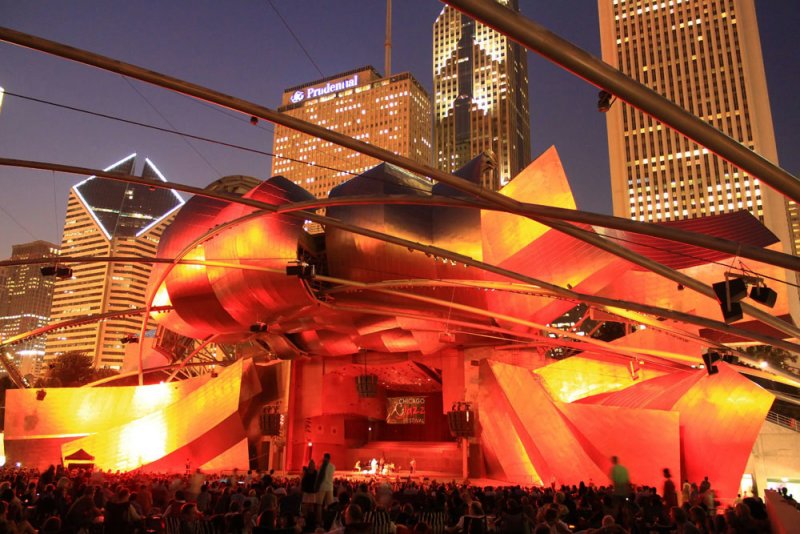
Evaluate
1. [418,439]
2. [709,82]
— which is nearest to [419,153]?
[709,82]

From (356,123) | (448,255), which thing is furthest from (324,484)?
(356,123)

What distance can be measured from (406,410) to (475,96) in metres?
102

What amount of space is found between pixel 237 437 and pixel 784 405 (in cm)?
2813

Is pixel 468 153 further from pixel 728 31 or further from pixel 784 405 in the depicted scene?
pixel 784 405

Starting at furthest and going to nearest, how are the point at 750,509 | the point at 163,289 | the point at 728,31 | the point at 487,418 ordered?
the point at 728,31 → the point at 163,289 → the point at 487,418 → the point at 750,509

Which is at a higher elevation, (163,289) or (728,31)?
(728,31)

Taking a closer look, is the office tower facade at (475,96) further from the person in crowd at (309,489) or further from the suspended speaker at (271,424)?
the person in crowd at (309,489)

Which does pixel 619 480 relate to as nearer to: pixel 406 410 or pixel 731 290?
pixel 731 290

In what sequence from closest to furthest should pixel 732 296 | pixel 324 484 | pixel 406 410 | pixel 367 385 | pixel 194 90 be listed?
pixel 194 90 < pixel 324 484 < pixel 732 296 < pixel 367 385 < pixel 406 410

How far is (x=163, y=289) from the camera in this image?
34656 mm

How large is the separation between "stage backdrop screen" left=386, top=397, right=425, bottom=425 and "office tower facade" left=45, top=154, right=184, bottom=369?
10707 centimetres

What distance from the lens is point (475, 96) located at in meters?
130

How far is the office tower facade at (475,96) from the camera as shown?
127 metres

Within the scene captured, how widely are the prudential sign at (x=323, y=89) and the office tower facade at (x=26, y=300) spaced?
175ft
